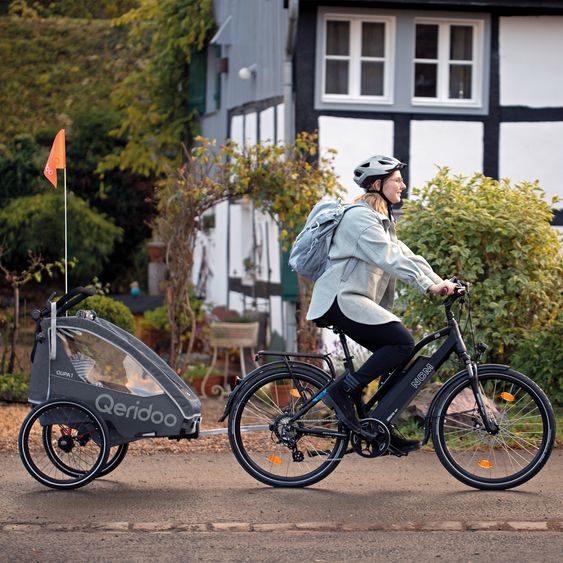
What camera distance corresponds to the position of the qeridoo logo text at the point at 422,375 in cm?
671

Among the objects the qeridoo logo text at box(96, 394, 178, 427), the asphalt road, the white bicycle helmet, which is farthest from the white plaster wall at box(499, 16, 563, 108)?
the qeridoo logo text at box(96, 394, 178, 427)

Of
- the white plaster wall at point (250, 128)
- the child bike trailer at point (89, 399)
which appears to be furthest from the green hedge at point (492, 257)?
the white plaster wall at point (250, 128)

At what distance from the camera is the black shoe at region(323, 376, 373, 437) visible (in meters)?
6.70

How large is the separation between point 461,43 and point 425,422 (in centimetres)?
854

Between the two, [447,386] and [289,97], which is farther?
[289,97]

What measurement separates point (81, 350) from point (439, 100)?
8291 millimetres

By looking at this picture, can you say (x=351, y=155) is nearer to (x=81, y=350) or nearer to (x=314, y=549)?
(x=81, y=350)

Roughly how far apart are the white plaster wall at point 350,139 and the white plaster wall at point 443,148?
1.17 feet

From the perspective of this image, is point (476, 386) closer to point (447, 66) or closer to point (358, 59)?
point (358, 59)

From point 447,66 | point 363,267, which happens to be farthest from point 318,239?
point 447,66

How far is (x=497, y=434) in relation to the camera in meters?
6.68

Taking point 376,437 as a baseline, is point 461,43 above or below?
above

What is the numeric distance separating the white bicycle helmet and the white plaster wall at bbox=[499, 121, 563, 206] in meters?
7.96

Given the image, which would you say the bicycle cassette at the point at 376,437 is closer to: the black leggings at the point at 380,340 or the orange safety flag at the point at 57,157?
the black leggings at the point at 380,340
